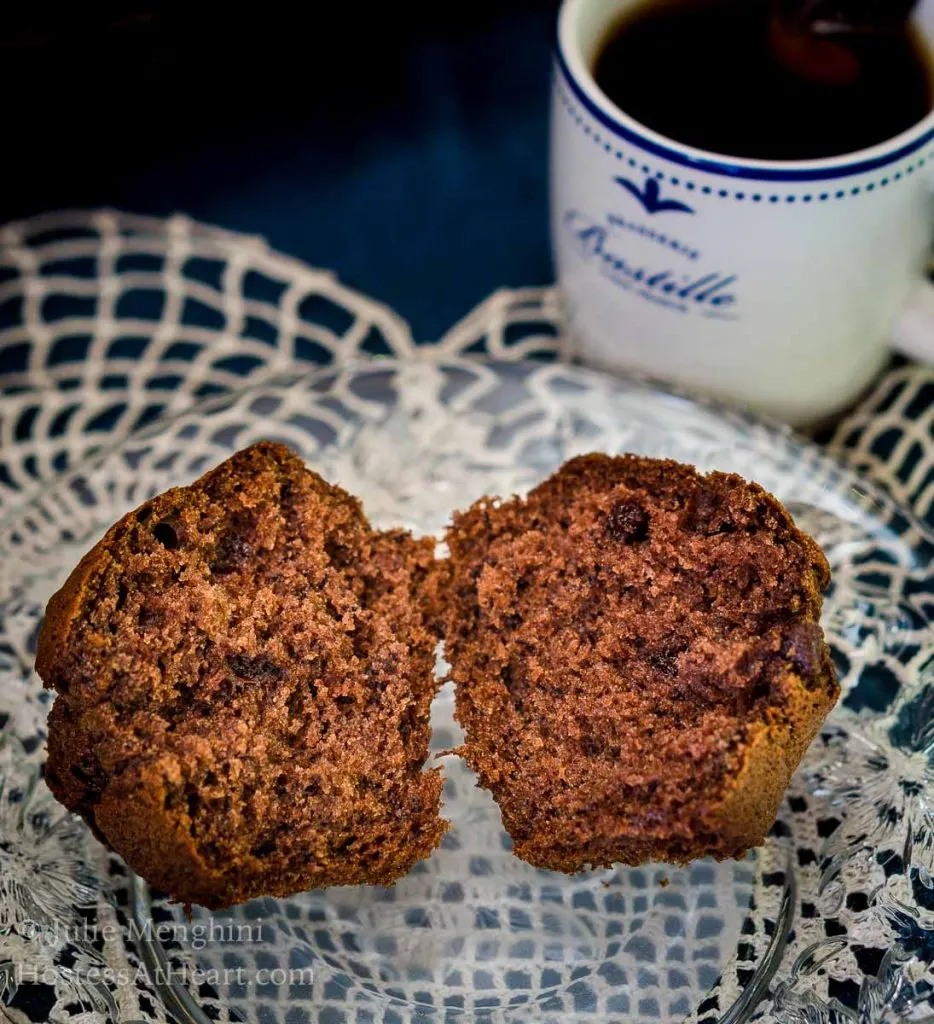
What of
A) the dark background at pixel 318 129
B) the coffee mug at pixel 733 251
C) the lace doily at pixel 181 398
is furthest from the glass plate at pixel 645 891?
the dark background at pixel 318 129

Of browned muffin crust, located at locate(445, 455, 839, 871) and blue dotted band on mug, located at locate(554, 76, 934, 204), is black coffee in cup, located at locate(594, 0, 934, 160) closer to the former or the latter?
blue dotted band on mug, located at locate(554, 76, 934, 204)

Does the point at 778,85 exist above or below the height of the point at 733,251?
above

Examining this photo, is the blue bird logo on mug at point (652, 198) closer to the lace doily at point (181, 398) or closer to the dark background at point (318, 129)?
the lace doily at point (181, 398)

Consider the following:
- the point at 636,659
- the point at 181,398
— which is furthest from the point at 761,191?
the point at 181,398

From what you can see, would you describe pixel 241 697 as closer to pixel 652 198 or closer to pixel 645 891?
pixel 645 891

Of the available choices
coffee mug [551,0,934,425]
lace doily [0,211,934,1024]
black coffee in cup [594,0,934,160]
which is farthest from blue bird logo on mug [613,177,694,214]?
lace doily [0,211,934,1024]

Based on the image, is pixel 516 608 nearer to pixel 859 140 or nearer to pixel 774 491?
pixel 774 491
